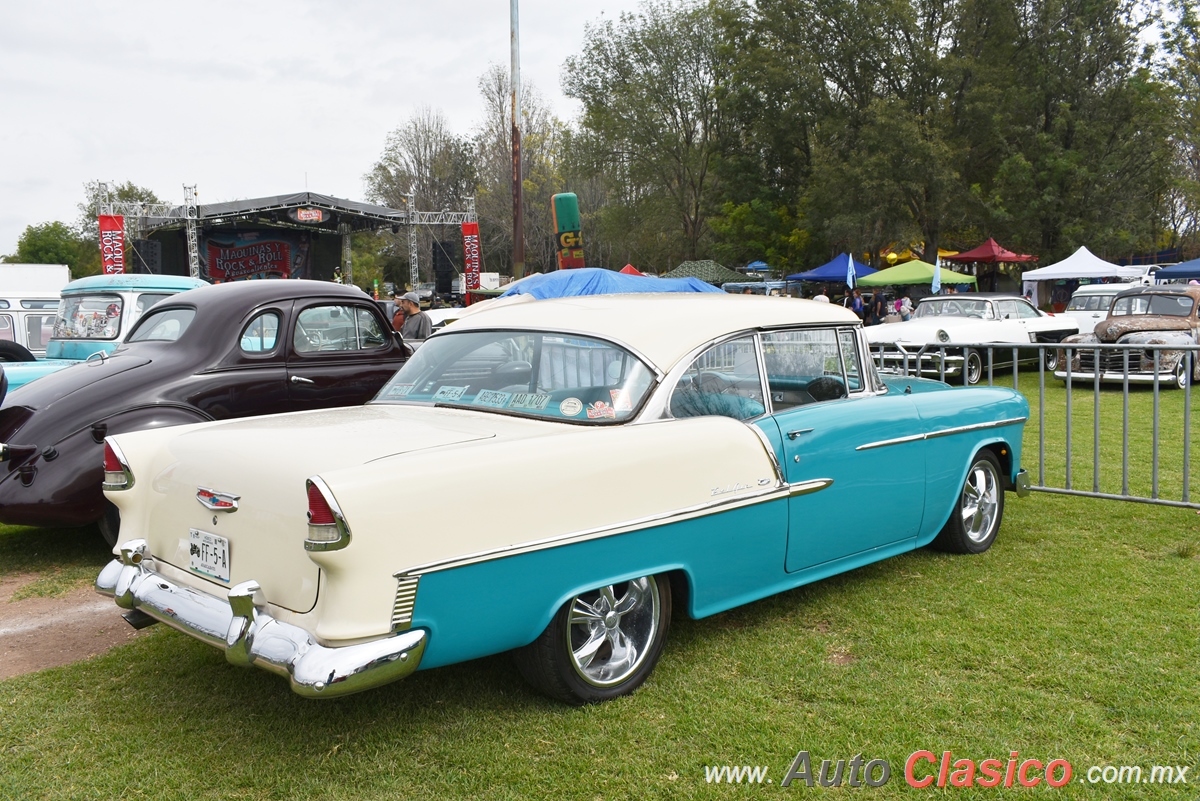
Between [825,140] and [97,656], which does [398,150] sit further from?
[97,656]

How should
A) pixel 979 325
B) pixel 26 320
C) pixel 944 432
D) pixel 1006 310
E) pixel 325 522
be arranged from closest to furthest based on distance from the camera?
1. pixel 325 522
2. pixel 944 432
3. pixel 26 320
4. pixel 979 325
5. pixel 1006 310

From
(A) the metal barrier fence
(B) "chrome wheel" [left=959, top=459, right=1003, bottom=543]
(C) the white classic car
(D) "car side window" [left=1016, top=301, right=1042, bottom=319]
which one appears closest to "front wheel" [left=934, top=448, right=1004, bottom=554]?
(B) "chrome wheel" [left=959, top=459, right=1003, bottom=543]

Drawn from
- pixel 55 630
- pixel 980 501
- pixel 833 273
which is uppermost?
pixel 833 273

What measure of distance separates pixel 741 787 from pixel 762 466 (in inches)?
54.8

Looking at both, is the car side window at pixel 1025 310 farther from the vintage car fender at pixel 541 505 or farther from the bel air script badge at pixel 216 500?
the bel air script badge at pixel 216 500

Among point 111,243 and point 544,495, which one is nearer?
point 544,495

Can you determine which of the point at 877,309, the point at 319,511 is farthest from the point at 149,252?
the point at 319,511

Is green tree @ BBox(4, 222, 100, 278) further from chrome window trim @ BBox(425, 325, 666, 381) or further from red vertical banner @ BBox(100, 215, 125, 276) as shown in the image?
chrome window trim @ BBox(425, 325, 666, 381)

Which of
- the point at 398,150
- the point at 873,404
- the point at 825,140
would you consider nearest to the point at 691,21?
the point at 825,140

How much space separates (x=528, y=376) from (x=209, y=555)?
1468 mm

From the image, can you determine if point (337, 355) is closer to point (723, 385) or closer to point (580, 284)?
point (723, 385)

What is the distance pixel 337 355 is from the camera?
22.9 ft

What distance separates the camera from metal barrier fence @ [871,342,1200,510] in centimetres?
618

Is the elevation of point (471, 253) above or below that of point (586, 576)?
above
